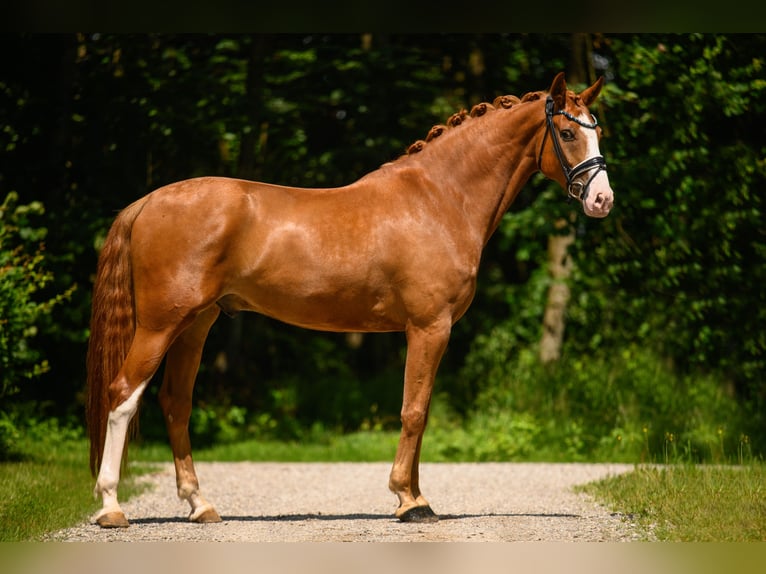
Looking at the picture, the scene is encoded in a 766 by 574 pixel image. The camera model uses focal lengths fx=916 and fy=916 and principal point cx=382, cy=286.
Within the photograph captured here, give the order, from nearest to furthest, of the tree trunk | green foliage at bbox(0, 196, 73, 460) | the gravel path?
the gravel path
green foliage at bbox(0, 196, 73, 460)
the tree trunk

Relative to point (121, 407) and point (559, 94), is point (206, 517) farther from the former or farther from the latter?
point (559, 94)

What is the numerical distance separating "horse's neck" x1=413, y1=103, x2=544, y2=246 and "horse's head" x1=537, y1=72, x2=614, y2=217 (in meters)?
0.19

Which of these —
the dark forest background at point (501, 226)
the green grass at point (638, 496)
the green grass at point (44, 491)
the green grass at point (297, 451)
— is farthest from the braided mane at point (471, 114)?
the green grass at point (297, 451)

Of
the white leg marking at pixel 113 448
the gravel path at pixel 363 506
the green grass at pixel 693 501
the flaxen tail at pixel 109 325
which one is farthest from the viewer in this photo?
the flaxen tail at pixel 109 325

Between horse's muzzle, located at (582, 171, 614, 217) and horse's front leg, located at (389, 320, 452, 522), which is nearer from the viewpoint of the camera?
horse's muzzle, located at (582, 171, 614, 217)

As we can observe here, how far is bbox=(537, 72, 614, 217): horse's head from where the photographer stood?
5.80m

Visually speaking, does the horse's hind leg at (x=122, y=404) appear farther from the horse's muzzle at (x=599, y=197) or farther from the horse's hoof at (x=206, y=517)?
the horse's muzzle at (x=599, y=197)

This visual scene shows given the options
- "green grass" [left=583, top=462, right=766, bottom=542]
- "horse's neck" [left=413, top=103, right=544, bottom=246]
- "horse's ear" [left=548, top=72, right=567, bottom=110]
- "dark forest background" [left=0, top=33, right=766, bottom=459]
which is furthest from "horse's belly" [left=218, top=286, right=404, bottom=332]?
"dark forest background" [left=0, top=33, right=766, bottom=459]

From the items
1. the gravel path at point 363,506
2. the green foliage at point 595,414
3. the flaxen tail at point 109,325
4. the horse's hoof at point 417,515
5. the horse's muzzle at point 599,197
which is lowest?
the gravel path at point 363,506

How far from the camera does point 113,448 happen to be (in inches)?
222

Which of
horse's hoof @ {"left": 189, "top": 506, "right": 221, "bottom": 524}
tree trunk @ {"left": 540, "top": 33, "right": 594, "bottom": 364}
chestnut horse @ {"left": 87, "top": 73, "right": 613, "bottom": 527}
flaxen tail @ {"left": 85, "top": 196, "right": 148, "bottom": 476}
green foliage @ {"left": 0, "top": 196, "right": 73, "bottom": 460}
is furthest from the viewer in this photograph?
tree trunk @ {"left": 540, "top": 33, "right": 594, "bottom": 364}

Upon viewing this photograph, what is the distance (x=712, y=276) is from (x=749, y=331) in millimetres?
746

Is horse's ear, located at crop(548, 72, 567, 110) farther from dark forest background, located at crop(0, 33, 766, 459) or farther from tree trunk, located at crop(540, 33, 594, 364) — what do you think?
tree trunk, located at crop(540, 33, 594, 364)

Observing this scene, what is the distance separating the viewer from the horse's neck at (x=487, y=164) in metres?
6.26
